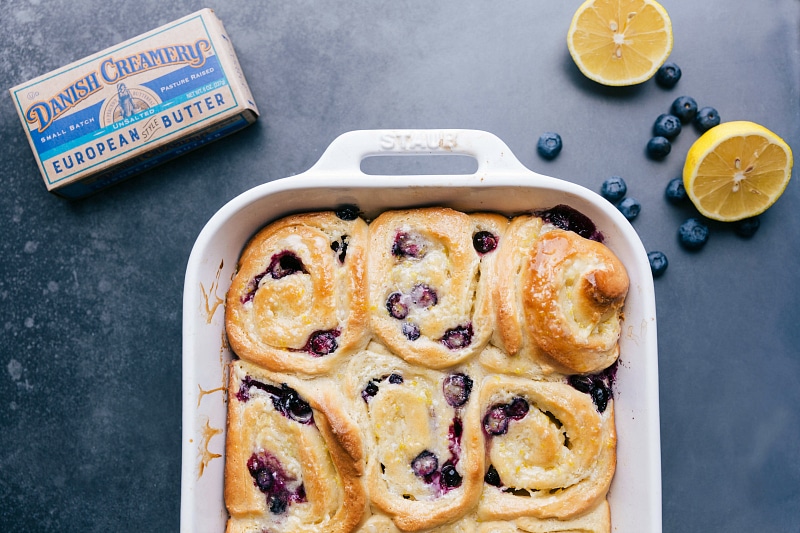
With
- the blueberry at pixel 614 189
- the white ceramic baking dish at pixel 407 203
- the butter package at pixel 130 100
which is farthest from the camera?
the blueberry at pixel 614 189

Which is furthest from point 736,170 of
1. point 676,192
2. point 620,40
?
point 620,40

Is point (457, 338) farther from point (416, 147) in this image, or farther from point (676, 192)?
point (676, 192)

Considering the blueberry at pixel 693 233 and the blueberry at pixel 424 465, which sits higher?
the blueberry at pixel 693 233

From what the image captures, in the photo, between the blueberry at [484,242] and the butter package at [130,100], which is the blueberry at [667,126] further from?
the butter package at [130,100]

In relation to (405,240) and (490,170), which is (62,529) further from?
(490,170)

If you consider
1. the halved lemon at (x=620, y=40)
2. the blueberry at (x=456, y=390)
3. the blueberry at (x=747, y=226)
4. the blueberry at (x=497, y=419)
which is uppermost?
the halved lemon at (x=620, y=40)

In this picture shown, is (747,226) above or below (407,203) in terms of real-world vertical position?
below

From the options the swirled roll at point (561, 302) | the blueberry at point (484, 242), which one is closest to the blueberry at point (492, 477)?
the swirled roll at point (561, 302)

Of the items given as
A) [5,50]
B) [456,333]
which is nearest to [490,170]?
[456,333]
